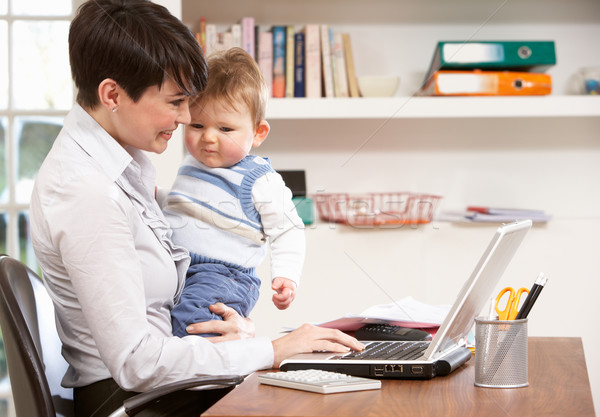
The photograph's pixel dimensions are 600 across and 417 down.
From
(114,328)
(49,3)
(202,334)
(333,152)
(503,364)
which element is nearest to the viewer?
(503,364)

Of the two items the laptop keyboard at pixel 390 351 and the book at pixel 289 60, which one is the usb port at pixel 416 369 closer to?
the laptop keyboard at pixel 390 351

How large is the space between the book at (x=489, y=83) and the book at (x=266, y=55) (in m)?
0.62

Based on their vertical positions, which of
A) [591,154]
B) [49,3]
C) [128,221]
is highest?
[49,3]

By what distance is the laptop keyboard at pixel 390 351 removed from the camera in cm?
105

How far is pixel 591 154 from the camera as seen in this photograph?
111 inches

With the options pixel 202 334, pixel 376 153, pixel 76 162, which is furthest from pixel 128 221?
pixel 376 153

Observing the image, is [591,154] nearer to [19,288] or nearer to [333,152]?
[333,152]

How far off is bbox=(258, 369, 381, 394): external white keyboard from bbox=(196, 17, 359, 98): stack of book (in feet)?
5.75

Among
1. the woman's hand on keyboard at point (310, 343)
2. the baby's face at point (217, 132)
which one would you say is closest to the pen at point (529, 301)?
the woman's hand on keyboard at point (310, 343)

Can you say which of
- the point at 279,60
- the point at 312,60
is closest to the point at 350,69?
the point at 312,60

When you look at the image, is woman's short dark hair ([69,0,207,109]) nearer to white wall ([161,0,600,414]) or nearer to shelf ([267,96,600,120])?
shelf ([267,96,600,120])

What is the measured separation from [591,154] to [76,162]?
231 cm

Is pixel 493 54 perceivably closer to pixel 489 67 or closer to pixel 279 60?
pixel 489 67

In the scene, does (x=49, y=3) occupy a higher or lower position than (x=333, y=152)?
higher
